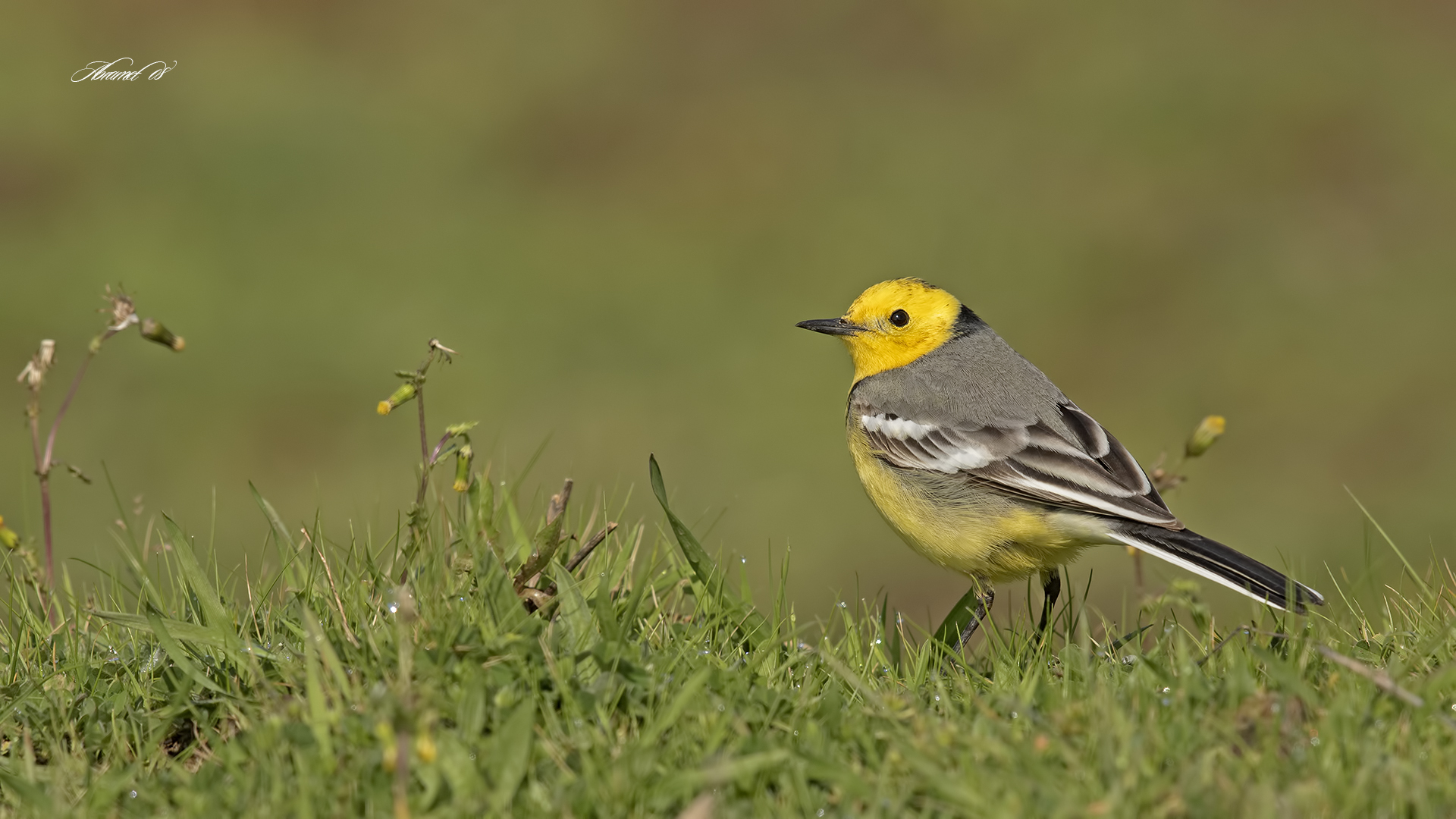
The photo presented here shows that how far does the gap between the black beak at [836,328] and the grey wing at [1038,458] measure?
2.40ft

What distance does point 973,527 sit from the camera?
6.32m

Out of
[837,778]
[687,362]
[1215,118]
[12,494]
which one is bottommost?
[12,494]

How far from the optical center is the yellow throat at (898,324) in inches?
304

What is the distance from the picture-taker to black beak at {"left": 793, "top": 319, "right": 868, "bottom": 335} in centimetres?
771

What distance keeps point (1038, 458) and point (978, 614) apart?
1.28 metres

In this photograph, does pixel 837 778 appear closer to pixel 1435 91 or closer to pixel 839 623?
pixel 839 623

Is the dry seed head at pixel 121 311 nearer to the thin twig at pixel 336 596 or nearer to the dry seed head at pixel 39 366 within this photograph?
the dry seed head at pixel 39 366

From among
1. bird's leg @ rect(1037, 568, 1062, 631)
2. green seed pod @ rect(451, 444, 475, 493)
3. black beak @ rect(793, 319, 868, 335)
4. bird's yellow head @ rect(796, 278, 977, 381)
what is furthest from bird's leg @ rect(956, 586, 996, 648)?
green seed pod @ rect(451, 444, 475, 493)

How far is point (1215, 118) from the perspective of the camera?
1650 cm

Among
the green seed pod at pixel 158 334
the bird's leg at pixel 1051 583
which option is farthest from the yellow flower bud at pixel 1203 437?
the green seed pod at pixel 158 334

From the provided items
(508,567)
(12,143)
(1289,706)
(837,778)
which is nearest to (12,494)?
(12,143)

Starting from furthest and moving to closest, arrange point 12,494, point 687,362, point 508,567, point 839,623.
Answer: point 687,362, point 12,494, point 839,623, point 508,567

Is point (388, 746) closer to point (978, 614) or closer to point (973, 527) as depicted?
point (978, 614)

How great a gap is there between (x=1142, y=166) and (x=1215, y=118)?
1.30m
